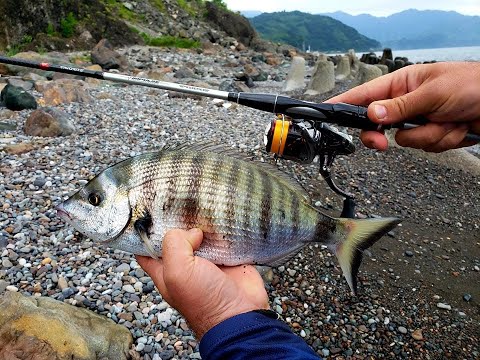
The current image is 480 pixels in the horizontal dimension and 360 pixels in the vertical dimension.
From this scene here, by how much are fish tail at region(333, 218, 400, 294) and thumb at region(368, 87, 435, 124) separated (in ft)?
2.14

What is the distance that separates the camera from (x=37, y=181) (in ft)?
17.6

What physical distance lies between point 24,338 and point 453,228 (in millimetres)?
6052

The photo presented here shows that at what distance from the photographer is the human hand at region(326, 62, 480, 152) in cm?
253

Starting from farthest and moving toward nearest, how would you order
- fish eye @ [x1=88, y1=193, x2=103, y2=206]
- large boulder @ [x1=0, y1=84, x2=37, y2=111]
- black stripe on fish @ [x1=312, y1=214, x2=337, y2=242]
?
large boulder @ [x1=0, y1=84, x2=37, y2=111] < black stripe on fish @ [x1=312, y1=214, x2=337, y2=242] < fish eye @ [x1=88, y1=193, x2=103, y2=206]

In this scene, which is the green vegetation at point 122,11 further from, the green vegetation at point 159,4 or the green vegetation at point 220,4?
the green vegetation at point 220,4

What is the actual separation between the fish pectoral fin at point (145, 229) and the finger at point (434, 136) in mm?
1783

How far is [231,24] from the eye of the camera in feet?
120

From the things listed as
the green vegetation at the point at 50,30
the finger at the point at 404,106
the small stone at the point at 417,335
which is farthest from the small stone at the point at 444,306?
the green vegetation at the point at 50,30

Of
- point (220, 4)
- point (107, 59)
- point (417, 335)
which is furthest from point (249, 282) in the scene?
point (220, 4)

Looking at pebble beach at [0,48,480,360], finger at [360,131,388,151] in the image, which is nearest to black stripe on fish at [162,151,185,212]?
pebble beach at [0,48,480,360]

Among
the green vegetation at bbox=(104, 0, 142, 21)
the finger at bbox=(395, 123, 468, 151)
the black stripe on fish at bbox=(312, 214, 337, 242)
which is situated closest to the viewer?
the black stripe on fish at bbox=(312, 214, 337, 242)

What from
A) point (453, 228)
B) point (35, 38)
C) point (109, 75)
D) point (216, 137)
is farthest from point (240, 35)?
point (109, 75)

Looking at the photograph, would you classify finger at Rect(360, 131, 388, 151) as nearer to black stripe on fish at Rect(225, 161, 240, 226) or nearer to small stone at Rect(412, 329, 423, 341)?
black stripe on fish at Rect(225, 161, 240, 226)

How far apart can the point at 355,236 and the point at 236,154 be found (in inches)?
32.3
